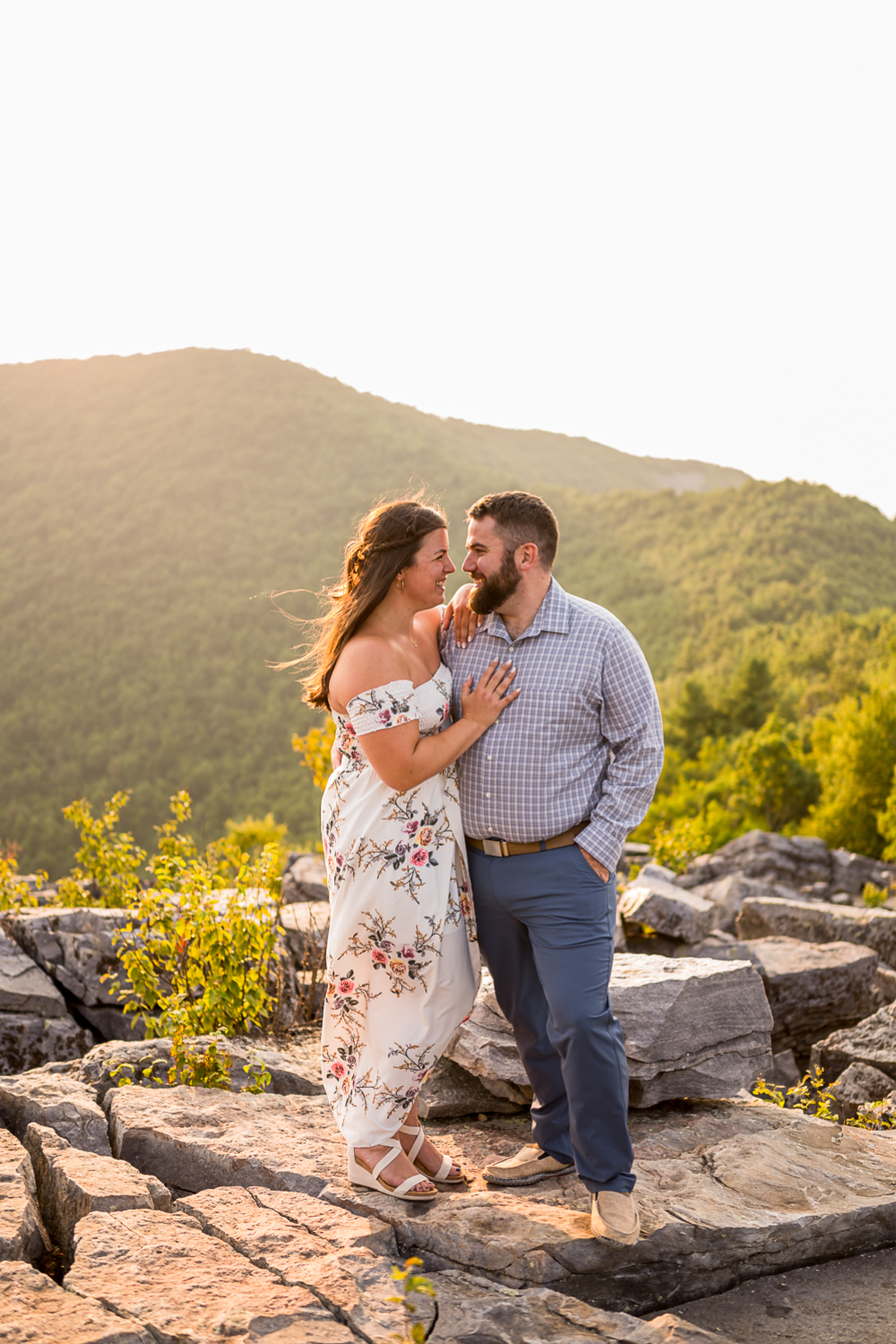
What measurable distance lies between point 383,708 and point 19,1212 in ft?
5.75

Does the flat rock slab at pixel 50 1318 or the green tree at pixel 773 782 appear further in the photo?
the green tree at pixel 773 782

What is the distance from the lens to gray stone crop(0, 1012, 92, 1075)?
5738 millimetres

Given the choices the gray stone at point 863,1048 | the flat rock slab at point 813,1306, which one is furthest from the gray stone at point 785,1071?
the flat rock slab at point 813,1306

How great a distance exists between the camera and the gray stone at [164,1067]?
14.0 ft

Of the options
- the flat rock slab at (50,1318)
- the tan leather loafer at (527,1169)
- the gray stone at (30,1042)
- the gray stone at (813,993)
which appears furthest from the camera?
the gray stone at (813,993)

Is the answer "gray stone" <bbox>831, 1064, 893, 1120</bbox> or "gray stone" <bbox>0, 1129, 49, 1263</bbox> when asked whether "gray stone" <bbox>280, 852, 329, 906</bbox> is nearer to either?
"gray stone" <bbox>831, 1064, 893, 1120</bbox>

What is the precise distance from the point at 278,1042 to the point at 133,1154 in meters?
1.70

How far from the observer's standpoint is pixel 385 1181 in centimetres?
324

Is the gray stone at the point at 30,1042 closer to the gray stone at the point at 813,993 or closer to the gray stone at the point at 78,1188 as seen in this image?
the gray stone at the point at 78,1188

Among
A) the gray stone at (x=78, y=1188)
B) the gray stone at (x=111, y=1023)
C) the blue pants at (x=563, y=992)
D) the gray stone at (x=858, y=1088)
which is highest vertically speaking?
the blue pants at (x=563, y=992)

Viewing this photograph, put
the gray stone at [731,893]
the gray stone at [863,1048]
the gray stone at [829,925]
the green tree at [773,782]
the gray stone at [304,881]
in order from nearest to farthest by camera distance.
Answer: the gray stone at [863,1048] < the gray stone at [829,925] < the gray stone at [304,881] < the gray stone at [731,893] < the green tree at [773,782]

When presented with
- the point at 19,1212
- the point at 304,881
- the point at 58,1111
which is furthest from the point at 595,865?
the point at 304,881

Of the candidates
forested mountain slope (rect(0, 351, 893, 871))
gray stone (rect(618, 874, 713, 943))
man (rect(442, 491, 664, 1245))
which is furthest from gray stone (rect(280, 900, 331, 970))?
forested mountain slope (rect(0, 351, 893, 871))

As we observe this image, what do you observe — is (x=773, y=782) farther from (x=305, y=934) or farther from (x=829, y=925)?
(x=305, y=934)
